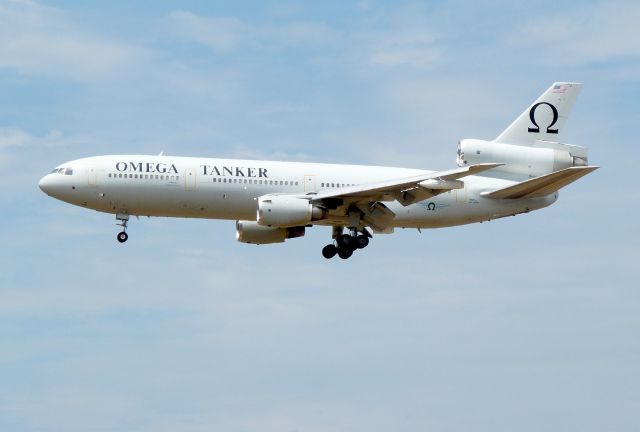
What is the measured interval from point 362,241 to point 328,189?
3.28 meters

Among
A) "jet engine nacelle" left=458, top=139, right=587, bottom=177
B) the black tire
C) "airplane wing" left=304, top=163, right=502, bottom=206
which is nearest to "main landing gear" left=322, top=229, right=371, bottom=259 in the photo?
the black tire

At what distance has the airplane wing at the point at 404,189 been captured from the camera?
6494cm

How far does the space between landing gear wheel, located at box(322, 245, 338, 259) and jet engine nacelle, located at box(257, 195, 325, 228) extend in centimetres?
456

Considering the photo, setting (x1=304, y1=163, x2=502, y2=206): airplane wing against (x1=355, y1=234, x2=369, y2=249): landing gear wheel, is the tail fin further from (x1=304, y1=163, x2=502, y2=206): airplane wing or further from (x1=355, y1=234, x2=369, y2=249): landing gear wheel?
(x1=355, y1=234, x2=369, y2=249): landing gear wheel

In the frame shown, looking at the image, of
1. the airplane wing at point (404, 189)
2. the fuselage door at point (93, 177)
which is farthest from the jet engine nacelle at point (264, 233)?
the fuselage door at point (93, 177)

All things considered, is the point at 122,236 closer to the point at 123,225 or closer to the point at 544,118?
the point at 123,225

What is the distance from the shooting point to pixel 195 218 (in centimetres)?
6894

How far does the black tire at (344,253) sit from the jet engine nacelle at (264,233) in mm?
3498

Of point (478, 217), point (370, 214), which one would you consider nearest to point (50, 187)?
point (370, 214)

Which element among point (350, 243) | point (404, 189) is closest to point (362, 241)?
point (350, 243)

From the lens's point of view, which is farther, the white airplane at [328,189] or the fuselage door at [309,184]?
the fuselage door at [309,184]

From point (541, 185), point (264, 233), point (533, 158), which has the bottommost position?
point (264, 233)

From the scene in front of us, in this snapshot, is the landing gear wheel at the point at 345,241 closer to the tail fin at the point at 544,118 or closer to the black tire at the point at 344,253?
the black tire at the point at 344,253

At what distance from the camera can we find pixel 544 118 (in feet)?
243
